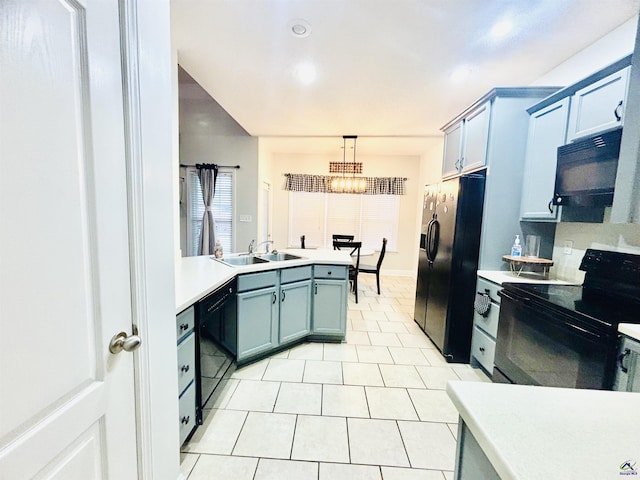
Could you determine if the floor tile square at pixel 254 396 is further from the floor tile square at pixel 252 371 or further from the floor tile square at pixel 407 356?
the floor tile square at pixel 407 356

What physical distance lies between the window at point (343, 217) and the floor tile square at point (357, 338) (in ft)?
10.9

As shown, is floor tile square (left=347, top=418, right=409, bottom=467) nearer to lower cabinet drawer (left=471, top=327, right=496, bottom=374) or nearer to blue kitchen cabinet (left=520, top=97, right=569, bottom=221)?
lower cabinet drawer (left=471, top=327, right=496, bottom=374)

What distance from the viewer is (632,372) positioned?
1.18 m

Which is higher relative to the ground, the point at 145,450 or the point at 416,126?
the point at 416,126

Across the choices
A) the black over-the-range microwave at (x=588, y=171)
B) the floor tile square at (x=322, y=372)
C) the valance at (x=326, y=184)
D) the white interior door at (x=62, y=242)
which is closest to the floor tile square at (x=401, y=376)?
the floor tile square at (x=322, y=372)

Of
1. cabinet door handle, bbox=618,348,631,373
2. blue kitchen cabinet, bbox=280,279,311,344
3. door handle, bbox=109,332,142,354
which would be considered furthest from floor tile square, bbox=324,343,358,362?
door handle, bbox=109,332,142,354

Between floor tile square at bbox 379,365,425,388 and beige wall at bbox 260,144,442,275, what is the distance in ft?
13.0

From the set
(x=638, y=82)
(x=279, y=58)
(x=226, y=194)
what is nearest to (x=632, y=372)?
(x=638, y=82)

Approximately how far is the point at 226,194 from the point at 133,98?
447 centimetres

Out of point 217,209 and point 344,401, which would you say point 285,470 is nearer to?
point 344,401

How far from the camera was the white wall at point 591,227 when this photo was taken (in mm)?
1801

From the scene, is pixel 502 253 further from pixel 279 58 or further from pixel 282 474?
pixel 279 58

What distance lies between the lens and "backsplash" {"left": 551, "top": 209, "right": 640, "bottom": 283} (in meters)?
1.76

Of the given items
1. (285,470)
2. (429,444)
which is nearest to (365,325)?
(429,444)
